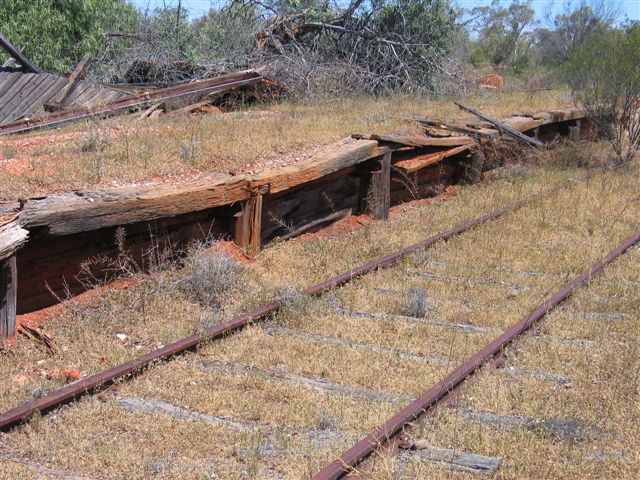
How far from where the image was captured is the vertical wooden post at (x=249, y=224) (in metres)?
8.45

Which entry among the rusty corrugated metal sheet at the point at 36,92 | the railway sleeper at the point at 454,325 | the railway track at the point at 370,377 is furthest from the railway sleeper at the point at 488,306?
the rusty corrugated metal sheet at the point at 36,92

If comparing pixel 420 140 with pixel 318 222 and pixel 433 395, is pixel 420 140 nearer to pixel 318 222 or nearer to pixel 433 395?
pixel 318 222

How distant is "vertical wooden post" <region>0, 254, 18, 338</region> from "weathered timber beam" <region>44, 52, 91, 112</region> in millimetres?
9652

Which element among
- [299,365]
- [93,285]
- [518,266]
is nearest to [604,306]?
[518,266]

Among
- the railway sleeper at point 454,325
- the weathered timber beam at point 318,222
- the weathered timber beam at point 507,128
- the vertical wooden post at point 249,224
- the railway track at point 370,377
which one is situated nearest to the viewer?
the railway track at point 370,377

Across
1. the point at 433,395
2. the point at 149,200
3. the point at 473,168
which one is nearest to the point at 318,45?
the point at 473,168

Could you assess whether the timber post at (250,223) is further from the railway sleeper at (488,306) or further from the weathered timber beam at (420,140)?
the weathered timber beam at (420,140)

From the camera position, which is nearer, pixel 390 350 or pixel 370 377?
pixel 370 377

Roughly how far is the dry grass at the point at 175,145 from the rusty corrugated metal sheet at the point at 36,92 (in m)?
3.84

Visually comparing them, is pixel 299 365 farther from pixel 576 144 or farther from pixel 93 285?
pixel 576 144

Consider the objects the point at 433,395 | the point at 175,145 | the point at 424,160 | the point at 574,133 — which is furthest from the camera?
the point at 574,133

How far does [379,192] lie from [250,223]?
2865 mm

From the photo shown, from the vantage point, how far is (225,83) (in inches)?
631

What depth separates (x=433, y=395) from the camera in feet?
16.2
